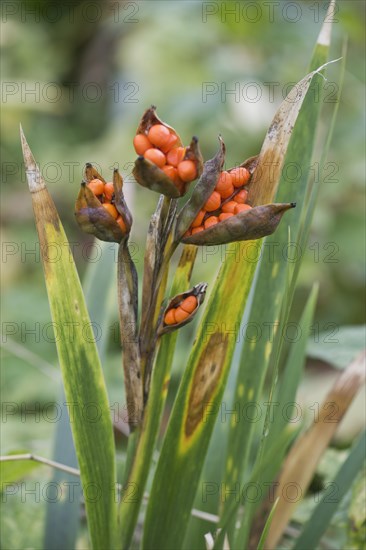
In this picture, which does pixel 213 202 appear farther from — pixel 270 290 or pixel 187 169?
pixel 270 290

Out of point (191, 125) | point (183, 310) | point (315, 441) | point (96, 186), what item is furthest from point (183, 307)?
point (191, 125)

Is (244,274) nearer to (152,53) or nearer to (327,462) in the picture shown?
(327,462)

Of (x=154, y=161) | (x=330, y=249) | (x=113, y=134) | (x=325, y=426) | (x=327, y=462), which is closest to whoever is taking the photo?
(x=154, y=161)

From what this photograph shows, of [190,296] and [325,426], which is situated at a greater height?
[190,296]

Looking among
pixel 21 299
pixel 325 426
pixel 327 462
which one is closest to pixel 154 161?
pixel 325 426

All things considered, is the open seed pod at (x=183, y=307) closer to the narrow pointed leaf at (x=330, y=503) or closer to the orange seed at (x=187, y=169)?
the orange seed at (x=187, y=169)

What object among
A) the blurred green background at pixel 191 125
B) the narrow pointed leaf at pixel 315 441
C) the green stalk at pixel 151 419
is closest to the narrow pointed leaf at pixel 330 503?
the narrow pointed leaf at pixel 315 441

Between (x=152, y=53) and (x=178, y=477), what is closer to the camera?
(x=178, y=477)
